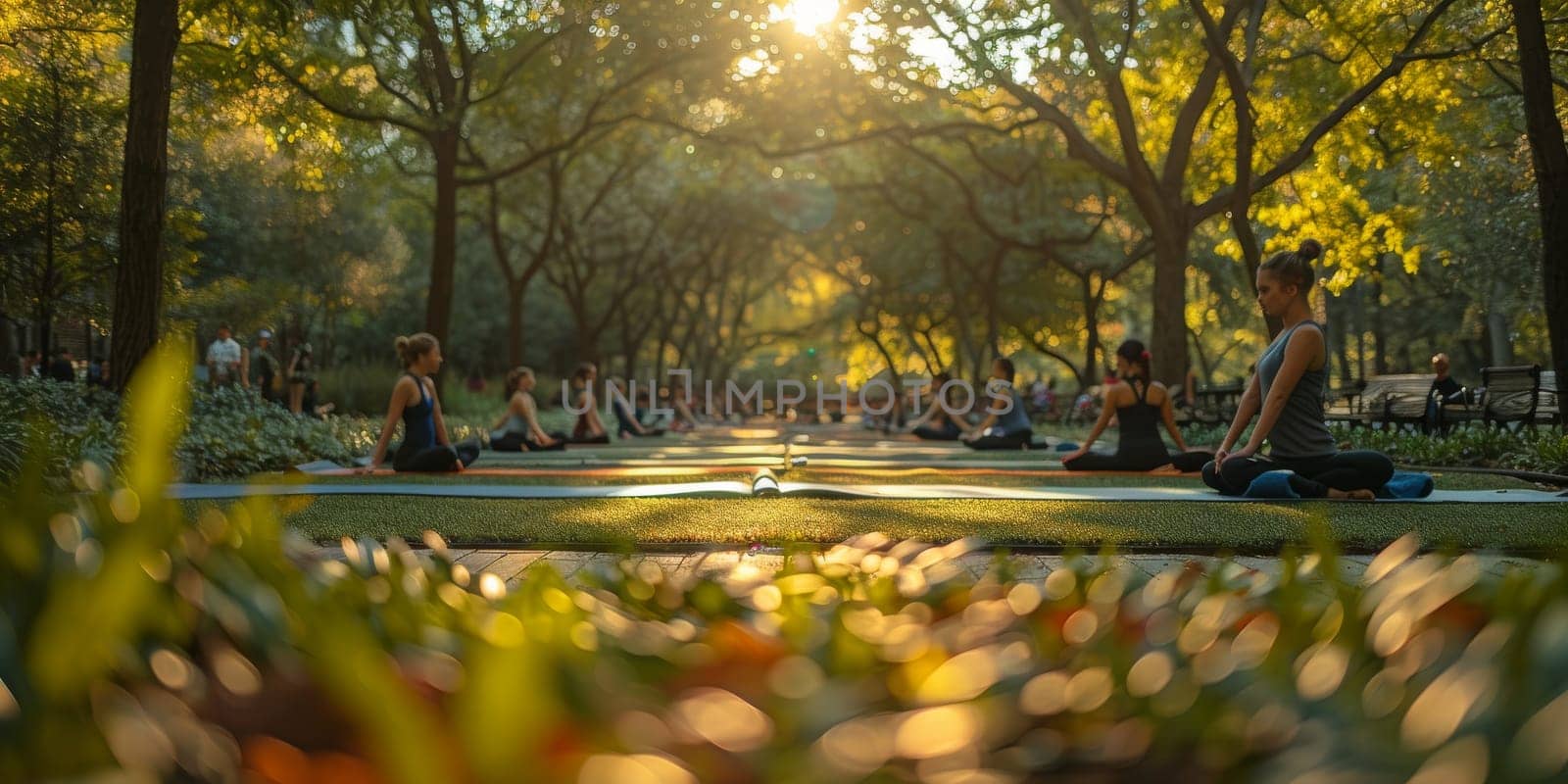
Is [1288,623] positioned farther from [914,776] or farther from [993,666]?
[914,776]

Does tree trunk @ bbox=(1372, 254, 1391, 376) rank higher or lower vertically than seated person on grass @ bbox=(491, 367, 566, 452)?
higher

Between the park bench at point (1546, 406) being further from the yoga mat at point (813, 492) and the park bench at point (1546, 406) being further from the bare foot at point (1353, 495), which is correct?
the bare foot at point (1353, 495)

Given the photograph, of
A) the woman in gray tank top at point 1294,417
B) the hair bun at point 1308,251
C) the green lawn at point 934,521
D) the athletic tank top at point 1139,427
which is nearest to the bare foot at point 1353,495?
the woman in gray tank top at point 1294,417

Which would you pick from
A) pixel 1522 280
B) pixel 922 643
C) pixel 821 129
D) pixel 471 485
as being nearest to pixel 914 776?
pixel 922 643

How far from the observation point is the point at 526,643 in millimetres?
1039

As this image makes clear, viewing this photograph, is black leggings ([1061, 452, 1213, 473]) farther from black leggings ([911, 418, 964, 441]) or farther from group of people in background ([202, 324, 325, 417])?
group of people in background ([202, 324, 325, 417])

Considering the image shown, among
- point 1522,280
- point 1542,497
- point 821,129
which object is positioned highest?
point 821,129

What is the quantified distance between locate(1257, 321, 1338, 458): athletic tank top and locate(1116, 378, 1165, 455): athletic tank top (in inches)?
106

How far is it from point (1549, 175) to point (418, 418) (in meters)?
10.8

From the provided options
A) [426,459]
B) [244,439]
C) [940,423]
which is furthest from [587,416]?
[426,459]

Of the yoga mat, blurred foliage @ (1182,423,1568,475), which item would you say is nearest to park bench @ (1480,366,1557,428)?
blurred foliage @ (1182,423,1568,475)

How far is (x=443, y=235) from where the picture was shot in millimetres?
18516

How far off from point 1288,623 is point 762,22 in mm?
17069

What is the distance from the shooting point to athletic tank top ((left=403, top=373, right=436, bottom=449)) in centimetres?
1095
